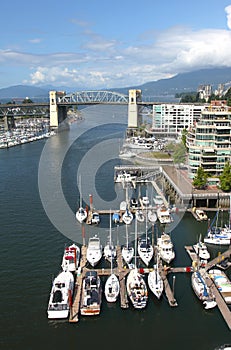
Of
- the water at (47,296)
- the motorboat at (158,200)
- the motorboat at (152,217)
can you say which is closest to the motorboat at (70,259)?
the water at (47,296)

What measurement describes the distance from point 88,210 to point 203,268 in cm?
1671

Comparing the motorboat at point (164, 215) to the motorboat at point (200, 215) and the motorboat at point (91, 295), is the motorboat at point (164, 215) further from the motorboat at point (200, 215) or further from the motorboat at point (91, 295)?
the motorboat at point (91, 295)

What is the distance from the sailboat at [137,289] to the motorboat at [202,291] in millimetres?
3603

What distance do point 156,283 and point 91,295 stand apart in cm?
469

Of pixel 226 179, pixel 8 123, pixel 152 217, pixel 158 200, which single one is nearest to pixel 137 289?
pixel 152 217

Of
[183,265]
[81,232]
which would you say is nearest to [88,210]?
[81,232]

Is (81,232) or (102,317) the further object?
(81,232)

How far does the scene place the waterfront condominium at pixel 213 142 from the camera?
4212 cm

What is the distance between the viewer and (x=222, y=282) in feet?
80.2

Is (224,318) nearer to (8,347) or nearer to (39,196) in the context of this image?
(8,347)

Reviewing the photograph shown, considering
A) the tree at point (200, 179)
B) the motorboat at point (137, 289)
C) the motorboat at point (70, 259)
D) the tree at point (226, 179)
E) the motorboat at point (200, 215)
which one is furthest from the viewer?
the tree at point (200, 179)

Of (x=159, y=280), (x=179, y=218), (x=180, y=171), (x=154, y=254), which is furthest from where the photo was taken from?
(x=180, y=171)

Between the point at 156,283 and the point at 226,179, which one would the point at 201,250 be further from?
the point at 226,179

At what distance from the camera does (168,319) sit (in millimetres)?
21703
